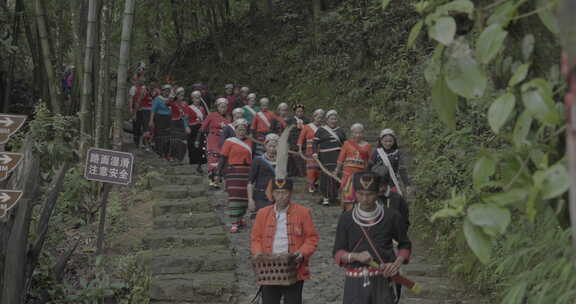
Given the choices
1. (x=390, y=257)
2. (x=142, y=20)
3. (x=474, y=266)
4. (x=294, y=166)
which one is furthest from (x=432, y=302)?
(x=142, y=20)

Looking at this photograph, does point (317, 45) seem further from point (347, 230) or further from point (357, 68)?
point (347, 230)

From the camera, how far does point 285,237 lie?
19.0 ft

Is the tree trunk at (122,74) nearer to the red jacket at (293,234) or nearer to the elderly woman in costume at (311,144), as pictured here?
the elderly woman in costume at (311,144)

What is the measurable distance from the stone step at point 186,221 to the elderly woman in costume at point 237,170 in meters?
0.51

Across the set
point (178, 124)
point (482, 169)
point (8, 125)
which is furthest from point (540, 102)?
point (178, 124)

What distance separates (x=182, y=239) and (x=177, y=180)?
374 cm

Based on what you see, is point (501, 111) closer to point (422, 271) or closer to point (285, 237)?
point (285, 237)

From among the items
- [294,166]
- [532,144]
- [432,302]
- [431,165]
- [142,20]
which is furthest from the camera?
[142,20]

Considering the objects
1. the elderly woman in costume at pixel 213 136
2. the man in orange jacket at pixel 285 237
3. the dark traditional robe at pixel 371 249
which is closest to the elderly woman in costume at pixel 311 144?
the elderly woman in costume at pixel 213 136

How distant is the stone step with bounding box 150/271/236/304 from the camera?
7371 mm

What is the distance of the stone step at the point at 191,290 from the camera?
7371mm

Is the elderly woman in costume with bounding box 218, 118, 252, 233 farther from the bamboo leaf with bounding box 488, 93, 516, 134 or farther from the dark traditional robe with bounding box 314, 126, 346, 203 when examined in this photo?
the bamboo leaf with bounding box 488, 93, 516, 134

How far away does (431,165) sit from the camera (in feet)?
35.4

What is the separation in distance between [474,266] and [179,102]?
8.44m
